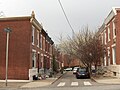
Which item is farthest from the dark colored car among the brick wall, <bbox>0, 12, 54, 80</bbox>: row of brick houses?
the brick wall

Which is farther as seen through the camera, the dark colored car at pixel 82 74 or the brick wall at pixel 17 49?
the dark colored car at pixel 82 74

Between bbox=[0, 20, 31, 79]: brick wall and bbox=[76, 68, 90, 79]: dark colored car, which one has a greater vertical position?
bbox=[0, 20, 31, 79]: brick wall

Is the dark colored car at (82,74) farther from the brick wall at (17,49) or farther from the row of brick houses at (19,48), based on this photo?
the brick wall at (17,49)

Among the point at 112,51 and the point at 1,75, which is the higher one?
the point at 112,51

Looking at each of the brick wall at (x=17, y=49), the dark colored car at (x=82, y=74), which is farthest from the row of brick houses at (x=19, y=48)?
the dark colored car at (x=82, y=74)

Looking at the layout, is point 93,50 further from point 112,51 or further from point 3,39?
point 3,39

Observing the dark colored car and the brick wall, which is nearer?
the brick wall

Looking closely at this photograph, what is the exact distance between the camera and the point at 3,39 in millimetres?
31078

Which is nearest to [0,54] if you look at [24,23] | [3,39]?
[3,39]

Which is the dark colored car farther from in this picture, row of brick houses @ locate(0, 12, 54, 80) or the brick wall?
the brick wall

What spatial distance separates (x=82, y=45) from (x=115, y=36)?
754 cm

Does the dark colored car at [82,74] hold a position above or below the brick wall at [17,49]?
below

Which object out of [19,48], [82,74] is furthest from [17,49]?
[82,74]

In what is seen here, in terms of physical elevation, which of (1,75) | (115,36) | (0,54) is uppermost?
(115,36)
